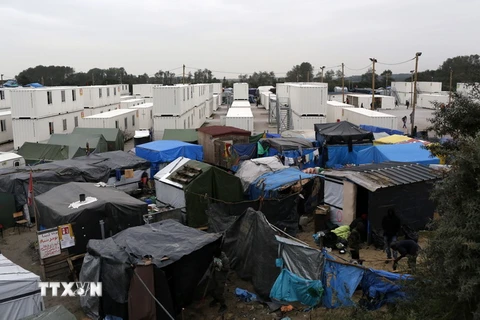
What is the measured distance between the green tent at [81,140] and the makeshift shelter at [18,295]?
52.4ft

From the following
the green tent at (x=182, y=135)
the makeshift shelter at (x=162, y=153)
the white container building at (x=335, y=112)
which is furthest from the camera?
the white container building at (x=335, y=112)

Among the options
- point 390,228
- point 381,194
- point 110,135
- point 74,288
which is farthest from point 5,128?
point 390,228

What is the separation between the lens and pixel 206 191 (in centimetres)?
1382

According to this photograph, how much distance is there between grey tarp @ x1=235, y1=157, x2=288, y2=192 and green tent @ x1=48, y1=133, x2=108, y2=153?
34.8ft

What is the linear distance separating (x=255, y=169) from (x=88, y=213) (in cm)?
700

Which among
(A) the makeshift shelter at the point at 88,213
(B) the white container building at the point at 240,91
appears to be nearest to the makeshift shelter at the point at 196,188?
(A) the makeshift shelter at the point at 88,213

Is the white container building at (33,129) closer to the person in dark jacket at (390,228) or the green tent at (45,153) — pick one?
the green tent at (45,153)

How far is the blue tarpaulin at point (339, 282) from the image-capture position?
7961mm

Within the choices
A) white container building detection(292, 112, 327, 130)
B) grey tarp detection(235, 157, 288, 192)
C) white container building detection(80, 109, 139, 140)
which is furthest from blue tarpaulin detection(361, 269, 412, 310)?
white container building detection(80, 109, 139, 140)

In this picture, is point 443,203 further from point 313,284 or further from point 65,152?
point 65,152

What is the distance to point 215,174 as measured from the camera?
14016mm

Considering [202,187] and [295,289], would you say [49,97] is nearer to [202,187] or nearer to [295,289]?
[202,187]

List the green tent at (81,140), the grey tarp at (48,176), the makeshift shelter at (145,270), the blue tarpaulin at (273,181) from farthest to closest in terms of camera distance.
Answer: the green tent at (81,140) → the grey tarp at (48,176) → the blue tarpaulin at (273,181) → the makeshift shelter at (145,270)

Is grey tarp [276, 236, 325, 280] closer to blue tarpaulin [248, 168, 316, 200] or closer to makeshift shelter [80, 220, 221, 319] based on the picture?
makeshift shelter [80, 220, 221, 319]
